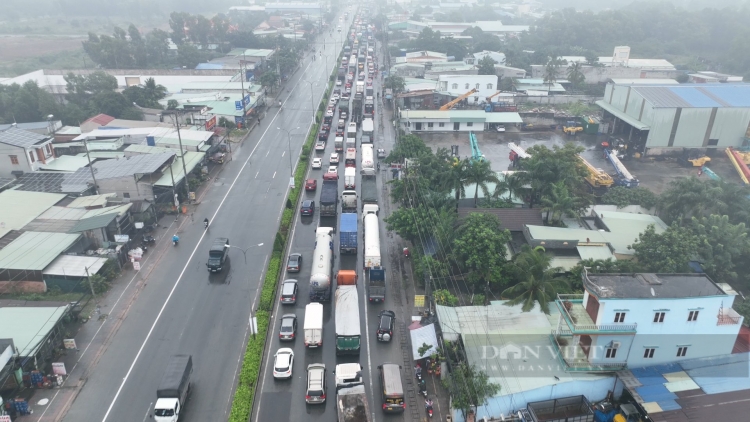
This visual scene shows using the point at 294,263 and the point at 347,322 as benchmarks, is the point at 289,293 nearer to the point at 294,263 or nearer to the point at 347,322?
the point at 294,263

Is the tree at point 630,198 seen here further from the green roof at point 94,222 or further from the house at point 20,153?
the house at point 20,153

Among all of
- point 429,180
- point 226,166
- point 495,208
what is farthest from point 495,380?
point 226,166

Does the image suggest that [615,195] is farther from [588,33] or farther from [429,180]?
[588,33]

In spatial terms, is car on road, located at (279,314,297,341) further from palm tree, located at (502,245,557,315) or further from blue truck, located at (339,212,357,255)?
palm tree, located at (502,245,557,315)

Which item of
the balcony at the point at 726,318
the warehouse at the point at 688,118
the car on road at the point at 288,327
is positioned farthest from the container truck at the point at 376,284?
the warehouse at the point at 688,118

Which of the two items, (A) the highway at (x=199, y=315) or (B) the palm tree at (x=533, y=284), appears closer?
(A) the highway at (x=199, y=315)

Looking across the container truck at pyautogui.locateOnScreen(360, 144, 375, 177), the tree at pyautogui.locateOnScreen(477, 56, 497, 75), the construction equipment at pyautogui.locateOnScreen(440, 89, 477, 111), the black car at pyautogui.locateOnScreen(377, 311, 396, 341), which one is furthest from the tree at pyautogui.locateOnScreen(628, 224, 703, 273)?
the tree at pyautogui.locateOnScreen(477, 56, 497, 75)
